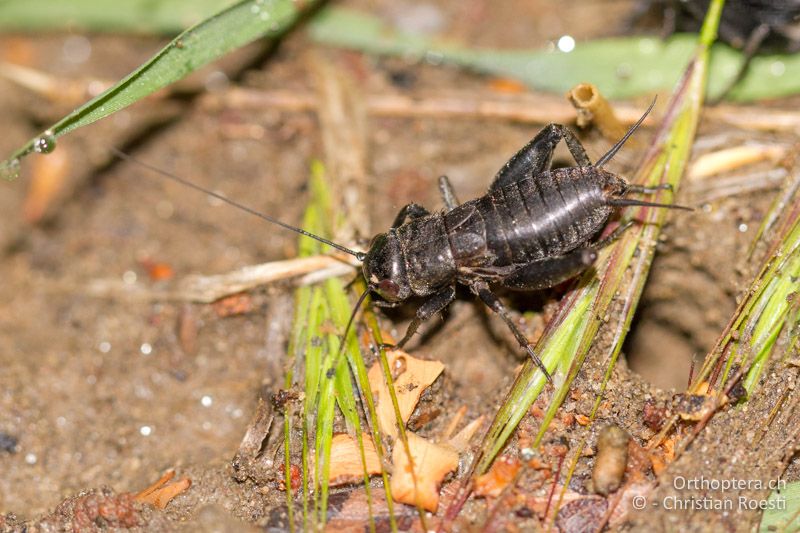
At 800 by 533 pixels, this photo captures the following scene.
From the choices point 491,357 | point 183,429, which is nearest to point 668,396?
point 491,357

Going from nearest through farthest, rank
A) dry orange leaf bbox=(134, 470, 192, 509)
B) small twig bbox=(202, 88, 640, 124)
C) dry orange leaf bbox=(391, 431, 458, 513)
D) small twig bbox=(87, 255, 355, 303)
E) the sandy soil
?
1. dry orange leaf bbox=(391, 431, 458, 513)
2. dry orange leaf bbox=(134, 470, 192, 509)
3. the sandy soil
4. small twig bbox=(87, 255, 355, 303)
5. small twig bbox=(202, 88, 640, 124)

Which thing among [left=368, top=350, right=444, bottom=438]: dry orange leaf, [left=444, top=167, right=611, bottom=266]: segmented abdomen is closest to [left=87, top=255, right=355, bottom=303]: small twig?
[left=368, top=350, right=444, bottom=438]: dry orange leaf

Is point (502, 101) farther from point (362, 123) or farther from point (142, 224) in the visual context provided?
point (142, 224)

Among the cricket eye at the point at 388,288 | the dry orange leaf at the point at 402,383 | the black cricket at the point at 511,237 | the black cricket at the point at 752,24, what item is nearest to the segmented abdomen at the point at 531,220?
the black cricket at the point at 511,237

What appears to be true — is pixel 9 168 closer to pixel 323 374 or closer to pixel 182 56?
pixel 182 56

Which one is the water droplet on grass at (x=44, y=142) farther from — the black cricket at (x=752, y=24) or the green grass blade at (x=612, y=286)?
the black cricket at (x=752, y=24)

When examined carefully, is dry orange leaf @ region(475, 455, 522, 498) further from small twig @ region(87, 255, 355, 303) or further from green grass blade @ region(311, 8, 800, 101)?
green grass blade @ region(311, 8, 800, 101)
